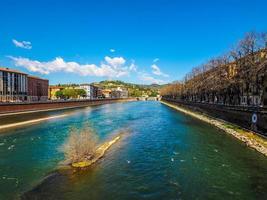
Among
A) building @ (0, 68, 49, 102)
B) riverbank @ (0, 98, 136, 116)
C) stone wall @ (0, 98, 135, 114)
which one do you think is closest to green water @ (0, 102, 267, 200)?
riverbank @ (0, 98, 136, 116)

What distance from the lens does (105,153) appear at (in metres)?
25.7

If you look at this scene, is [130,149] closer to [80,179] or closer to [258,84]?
[80,179]

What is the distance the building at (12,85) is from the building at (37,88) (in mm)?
9756

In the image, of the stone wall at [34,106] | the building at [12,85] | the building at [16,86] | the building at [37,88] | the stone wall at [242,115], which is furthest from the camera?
the building at [37,88]

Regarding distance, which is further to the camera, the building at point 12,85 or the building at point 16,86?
the building at point 16,86

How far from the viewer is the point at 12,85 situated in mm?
130125

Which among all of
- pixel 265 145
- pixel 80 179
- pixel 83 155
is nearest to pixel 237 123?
pixel 265 145

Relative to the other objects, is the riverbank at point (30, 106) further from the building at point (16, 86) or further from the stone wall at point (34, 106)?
the building at point (16, 86)

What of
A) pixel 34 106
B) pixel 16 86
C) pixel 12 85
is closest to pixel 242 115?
pixel 34 106

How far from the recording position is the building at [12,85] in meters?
122

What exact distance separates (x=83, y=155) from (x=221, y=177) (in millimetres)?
10572

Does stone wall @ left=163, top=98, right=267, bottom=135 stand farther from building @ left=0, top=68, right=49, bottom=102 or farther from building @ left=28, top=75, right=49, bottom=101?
building @ left=28, top=75, right=49, bottom=101

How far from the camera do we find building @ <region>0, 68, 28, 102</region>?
122 m

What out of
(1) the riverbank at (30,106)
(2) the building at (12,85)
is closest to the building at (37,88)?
(2) the building at (12,85)
